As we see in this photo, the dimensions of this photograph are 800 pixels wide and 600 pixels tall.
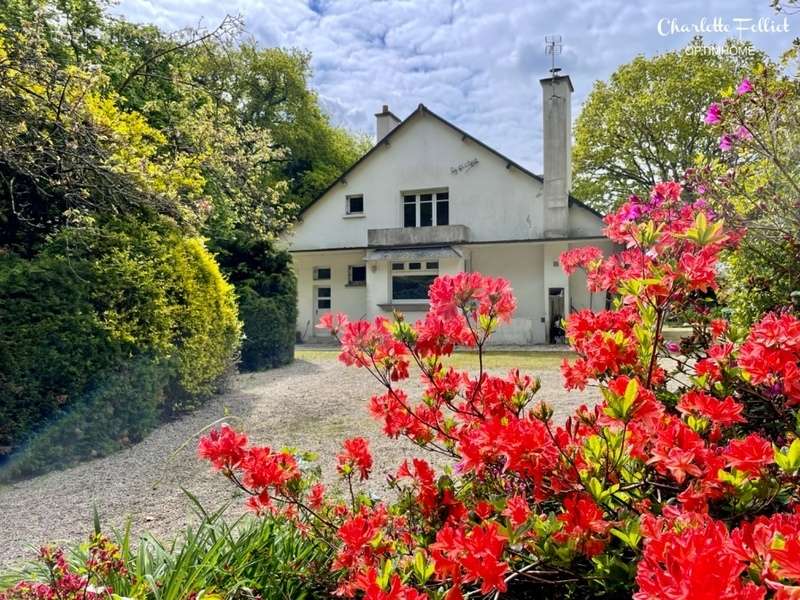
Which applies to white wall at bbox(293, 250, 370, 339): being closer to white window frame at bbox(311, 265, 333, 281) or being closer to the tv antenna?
white window frame at bbox(311, 265, 333, 281)

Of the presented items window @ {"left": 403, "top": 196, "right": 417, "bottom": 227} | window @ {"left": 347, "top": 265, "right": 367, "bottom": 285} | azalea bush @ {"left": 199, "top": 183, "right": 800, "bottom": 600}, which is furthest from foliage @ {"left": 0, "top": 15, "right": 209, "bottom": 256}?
window @ {"left": 347, "top": 265, "right": 367, "bottom": 285}

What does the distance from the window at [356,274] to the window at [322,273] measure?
902 mm

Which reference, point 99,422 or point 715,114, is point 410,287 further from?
point 715,114

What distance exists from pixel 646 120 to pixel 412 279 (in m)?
14.6

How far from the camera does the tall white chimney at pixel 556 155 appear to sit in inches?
646

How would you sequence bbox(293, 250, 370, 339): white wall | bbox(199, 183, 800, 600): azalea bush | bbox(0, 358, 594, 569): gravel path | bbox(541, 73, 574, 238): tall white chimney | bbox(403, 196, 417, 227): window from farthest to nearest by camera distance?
bbox(293, 250, 370, 339): white wall, bbox(403, 196, 417, 227): window, bbox(541, 73, 574, 238): tall white chimney, bbox(0, 358, 594, 569): gravel path, bbox(199, 183, 800, 600): azalea bush

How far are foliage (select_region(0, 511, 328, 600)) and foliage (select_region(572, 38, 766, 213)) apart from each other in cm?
2260

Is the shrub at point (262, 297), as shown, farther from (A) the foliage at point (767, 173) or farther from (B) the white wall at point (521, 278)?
(A) the foliage at point (767, 173)

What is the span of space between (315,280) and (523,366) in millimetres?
11401

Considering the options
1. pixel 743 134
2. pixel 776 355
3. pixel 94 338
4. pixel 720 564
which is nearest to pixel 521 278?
pixel 743 134

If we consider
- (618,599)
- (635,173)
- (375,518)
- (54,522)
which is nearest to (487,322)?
(375,518)

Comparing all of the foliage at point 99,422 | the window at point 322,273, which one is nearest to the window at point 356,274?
the window at point 322,273

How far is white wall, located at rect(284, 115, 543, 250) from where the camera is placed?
56.4 ft

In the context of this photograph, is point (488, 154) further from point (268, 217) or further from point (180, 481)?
point (180, 481)
